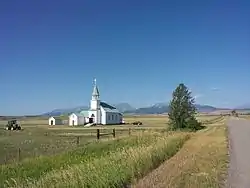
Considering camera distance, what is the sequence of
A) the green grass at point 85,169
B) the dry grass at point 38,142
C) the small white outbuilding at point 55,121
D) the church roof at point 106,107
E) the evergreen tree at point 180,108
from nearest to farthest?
the green grass at point 85,169
the dry grass at point 38,142
the evergreen tree at point 180,108
the church roof at point 106,107
the small white outbuilding at point 55,121

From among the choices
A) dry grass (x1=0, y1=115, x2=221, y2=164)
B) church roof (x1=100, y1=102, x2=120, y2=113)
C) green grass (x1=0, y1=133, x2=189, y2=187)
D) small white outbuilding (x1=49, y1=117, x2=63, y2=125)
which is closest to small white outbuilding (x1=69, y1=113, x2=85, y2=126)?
church roof (x1=100, y1=102, x2=120, y2=113)

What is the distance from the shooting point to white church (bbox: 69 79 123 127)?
374 feet

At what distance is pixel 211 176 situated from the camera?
12.5 meters

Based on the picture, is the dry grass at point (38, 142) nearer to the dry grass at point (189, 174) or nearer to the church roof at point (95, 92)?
the dry grass at point (189, 174)

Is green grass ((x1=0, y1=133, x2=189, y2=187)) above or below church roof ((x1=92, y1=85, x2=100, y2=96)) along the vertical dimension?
below

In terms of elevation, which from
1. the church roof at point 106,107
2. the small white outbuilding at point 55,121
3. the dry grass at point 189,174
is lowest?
the dry grass at point 189,174

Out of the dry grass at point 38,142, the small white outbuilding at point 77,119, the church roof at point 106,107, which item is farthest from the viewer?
the church roof at point 106,107

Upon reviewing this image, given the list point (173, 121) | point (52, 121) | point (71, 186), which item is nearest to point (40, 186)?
point (71, 186)

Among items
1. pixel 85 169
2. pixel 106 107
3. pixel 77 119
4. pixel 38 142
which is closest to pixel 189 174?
pixel 85 169

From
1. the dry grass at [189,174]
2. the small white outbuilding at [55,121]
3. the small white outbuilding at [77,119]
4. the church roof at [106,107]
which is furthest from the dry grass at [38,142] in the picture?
the small white outbuilding at [55,121]

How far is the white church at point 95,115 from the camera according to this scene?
11394cm

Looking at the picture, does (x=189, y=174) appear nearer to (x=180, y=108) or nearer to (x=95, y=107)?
(x=180, y=108)

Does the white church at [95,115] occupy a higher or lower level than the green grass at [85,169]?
higher

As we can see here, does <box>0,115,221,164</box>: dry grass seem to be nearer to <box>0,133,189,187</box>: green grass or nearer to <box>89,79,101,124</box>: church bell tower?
<box>0,133,189,187</box>: green grass
